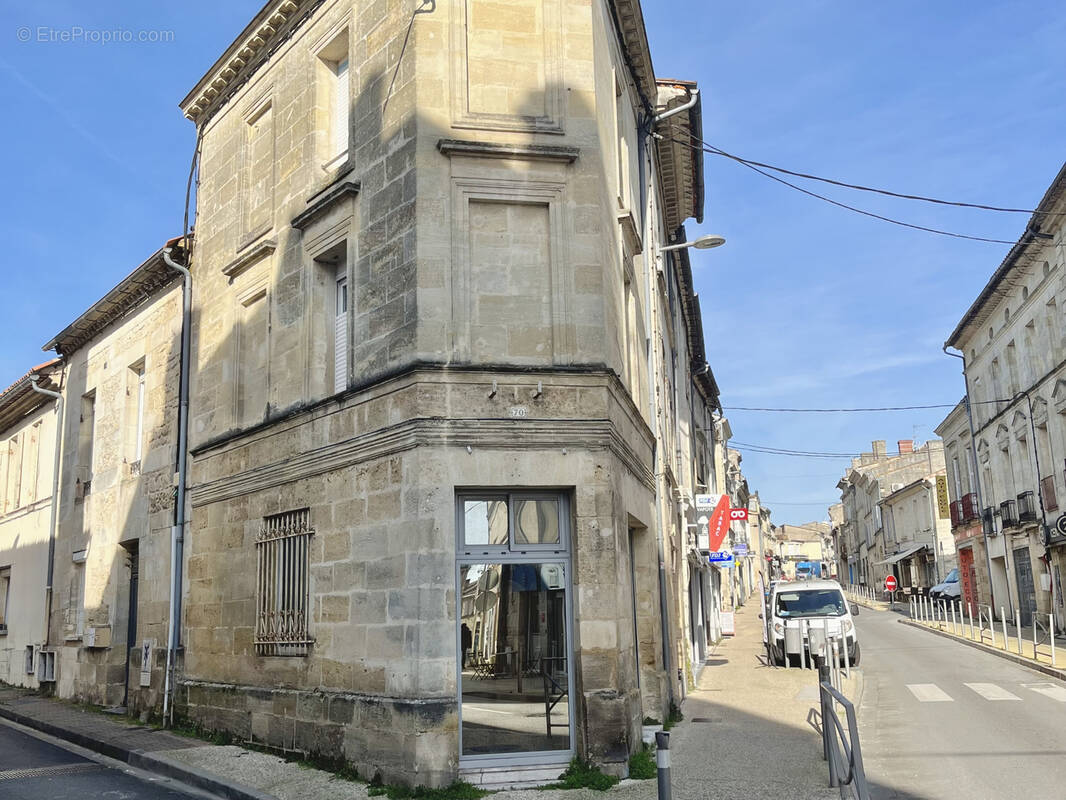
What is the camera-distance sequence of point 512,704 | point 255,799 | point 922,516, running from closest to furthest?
point 255,799, point 512,704, point 922,516

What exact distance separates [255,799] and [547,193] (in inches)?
260

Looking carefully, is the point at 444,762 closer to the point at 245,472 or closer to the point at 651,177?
the point at 245,472

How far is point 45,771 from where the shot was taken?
34.0 feet

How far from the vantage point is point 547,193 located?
10.0 metres

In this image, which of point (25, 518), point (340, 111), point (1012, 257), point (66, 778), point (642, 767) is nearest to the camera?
point (642, 767)

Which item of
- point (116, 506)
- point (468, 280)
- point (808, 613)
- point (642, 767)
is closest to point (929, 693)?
point (808, 613)

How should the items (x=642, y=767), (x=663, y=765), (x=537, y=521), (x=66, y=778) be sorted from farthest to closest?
1. (x=66, y=778)
2. (x=537, y=521)
3. (x=642, y=767)
4. (x=663, y=765)

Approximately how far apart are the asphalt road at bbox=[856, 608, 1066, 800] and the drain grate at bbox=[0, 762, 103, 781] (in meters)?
8.51

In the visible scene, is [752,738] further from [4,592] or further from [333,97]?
[4,592]

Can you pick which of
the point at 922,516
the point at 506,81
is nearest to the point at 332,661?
the point at 506,81

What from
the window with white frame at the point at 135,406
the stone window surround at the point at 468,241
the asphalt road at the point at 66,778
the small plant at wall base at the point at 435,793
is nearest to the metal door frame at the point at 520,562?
the small plant at wall base at the point at 435,793

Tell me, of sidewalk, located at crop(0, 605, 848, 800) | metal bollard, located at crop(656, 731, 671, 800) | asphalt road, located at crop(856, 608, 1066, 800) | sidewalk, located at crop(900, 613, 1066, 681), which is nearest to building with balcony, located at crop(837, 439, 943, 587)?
sidewalk, located at crop(900, 613, 1066, 681)

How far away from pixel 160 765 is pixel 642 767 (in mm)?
5365

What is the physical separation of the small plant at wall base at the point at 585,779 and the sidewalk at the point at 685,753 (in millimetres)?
110
